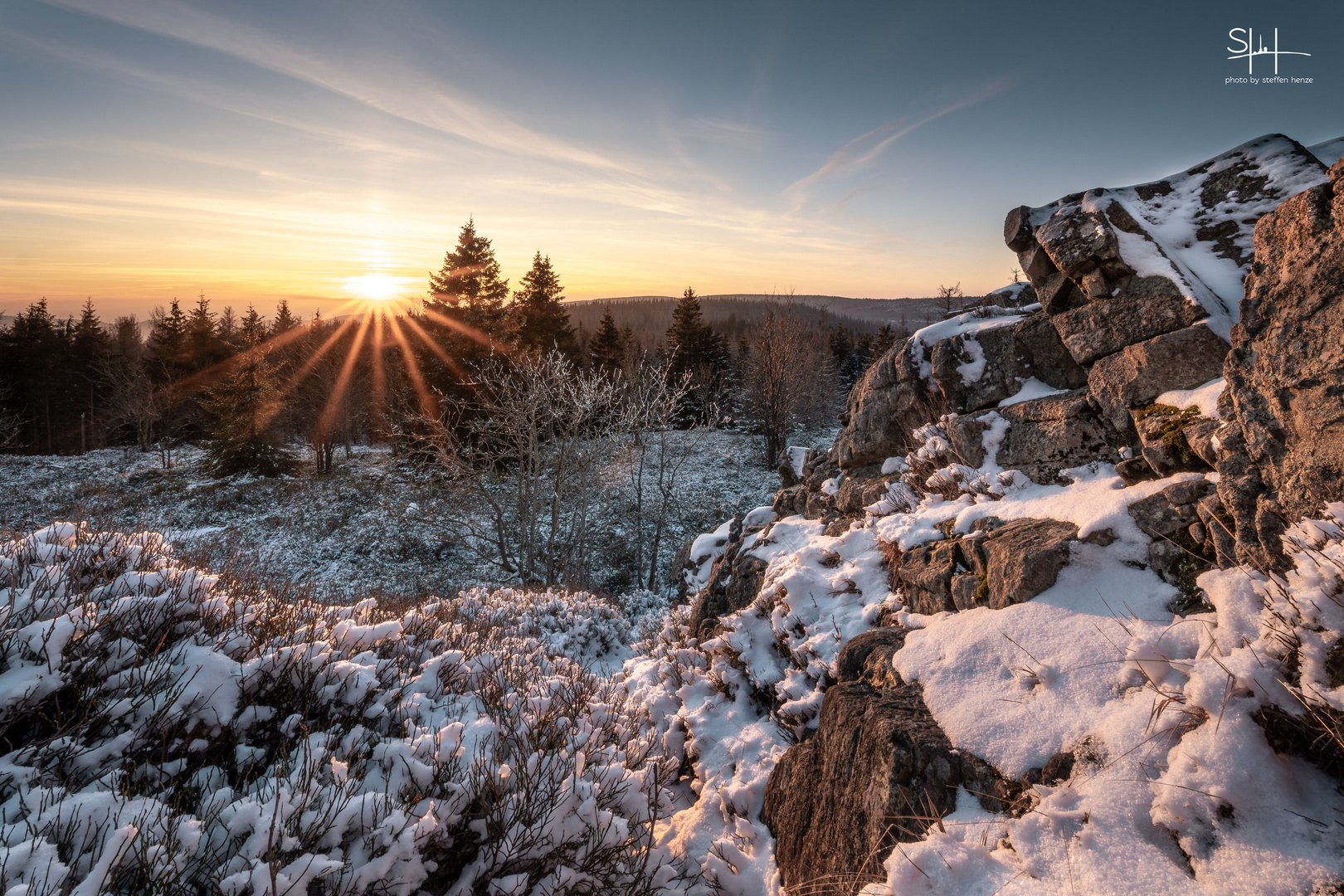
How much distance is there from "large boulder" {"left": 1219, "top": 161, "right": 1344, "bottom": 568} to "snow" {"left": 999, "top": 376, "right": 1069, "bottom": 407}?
2368 mm

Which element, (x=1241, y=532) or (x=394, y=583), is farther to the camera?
(x=394, y=583)

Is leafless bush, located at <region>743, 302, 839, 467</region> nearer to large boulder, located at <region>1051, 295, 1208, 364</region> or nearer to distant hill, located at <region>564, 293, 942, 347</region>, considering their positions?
large boulder, located at <region>1051, 295, 1208, 364</region>

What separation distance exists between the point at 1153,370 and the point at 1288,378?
1.73 metres

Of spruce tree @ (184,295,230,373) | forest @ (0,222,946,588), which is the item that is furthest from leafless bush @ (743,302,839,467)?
spruce tree @ (184,295,230,373)

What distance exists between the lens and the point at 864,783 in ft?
10.6

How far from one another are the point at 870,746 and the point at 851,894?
784 mm

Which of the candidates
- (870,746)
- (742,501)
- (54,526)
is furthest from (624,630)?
(742,501)

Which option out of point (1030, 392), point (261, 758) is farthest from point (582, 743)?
point (1030, 392)

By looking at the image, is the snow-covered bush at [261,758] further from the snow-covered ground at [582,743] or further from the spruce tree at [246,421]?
the spruce tree at [246,421]

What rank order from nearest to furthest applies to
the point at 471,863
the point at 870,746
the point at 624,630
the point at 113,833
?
the point at 113,833, the point at 471,863, the point at 870,746, the point at 624,630

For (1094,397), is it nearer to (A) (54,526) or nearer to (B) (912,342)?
(B) (912,342)

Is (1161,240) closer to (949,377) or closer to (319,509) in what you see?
(949,377)

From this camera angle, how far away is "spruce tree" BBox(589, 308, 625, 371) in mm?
31156

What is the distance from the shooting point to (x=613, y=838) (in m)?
2.91
